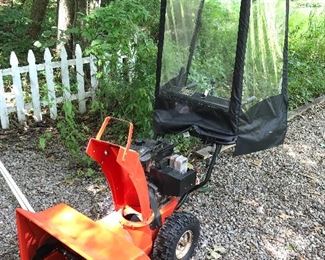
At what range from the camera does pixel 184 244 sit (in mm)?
3156

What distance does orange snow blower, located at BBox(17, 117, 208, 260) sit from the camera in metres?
2.43

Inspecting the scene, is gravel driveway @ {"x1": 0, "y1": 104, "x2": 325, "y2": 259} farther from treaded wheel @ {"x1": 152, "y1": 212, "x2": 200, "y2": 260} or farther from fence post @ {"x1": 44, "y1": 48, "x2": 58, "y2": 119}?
fence post @ {"x1": 44, "y1": 48, "x2": 58, "y2": 119}

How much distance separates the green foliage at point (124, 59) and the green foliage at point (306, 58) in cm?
251

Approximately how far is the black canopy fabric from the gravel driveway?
572 mm

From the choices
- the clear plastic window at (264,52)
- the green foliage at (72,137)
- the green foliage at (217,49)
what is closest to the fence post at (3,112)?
the green foliage at (72,137)

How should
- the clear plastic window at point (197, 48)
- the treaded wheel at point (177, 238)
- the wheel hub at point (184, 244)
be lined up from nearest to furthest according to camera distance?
the treaded wheel at point (177, 238) → the wheel hub at point (184, 244) → the clear plastic window at point (197, 48)

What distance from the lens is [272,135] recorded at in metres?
3.87

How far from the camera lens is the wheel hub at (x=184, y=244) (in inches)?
122

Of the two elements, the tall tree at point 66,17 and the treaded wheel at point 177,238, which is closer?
the treaded wheel at point 177,238

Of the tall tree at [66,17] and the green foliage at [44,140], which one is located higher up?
the tall tree at [66,17]

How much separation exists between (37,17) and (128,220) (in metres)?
6.16

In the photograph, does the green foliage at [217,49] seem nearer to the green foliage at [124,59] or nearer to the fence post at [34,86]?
the green foliage at [124,59]

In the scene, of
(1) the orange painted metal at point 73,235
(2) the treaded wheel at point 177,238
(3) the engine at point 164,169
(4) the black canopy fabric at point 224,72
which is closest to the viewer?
(1) the orange painted metal at point 73,235

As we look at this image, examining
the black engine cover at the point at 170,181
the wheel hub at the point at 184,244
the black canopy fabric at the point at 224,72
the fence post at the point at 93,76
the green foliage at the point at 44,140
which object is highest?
the black canopy fabric at the point at 224,72
